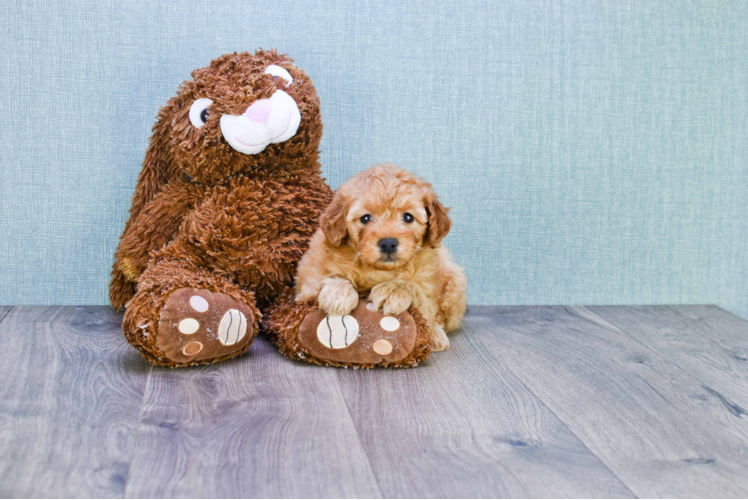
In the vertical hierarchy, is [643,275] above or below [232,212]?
below

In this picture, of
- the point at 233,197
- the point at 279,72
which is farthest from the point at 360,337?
the point at 279,72

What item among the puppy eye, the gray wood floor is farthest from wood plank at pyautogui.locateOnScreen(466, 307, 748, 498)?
the puppy eye

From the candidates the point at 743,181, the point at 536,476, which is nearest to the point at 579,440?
the point at 536,476

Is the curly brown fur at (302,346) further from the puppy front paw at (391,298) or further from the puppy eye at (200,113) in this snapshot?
the puppy eye at (200,113)

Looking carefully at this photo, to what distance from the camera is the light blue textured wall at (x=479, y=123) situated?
1.98m

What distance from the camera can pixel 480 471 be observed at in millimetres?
1108

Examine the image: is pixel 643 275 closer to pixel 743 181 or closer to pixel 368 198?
pixel 743 181

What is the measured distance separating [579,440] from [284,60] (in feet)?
3.71

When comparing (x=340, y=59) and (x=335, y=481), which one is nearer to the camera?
(x=335, y=481)

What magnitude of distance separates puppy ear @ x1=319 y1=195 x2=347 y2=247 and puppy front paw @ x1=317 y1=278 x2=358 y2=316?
0.10m

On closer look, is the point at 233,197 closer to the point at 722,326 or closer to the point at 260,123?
the point at 260,123

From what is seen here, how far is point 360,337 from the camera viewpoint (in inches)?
61.0

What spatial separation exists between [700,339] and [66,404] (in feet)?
5.24

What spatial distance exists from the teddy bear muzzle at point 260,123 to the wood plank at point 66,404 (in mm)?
552
